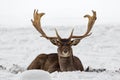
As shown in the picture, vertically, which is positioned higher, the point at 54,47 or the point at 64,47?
the point at 64,47

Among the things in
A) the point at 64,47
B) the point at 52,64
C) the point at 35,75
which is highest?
the point at 35,75

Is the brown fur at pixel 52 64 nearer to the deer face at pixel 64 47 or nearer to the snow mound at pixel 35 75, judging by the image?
the deer face at pixel 64 47

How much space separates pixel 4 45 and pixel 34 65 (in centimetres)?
667

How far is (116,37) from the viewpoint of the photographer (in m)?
19.9

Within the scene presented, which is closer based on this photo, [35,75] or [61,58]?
[35,75]

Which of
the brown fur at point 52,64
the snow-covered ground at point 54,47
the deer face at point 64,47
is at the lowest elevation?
the snow-covered ground at point 54,47

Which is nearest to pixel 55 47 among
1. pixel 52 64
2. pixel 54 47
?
pixel 54 47

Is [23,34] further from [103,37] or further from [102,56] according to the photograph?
[102,56]

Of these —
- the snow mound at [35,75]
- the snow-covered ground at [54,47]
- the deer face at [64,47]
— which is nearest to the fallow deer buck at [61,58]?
the deer face at [64,47]

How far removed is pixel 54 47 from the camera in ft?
A: 61.2

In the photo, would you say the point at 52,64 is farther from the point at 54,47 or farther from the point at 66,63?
the point at 54,47

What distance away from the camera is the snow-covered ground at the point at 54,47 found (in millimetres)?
15175

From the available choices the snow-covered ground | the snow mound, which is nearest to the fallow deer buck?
the snow-covered ground

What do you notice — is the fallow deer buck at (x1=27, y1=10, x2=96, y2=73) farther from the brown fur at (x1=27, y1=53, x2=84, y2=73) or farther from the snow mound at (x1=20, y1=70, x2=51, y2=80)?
the snow mound at (x1=20, y1=70, x2=51, y2=80)
